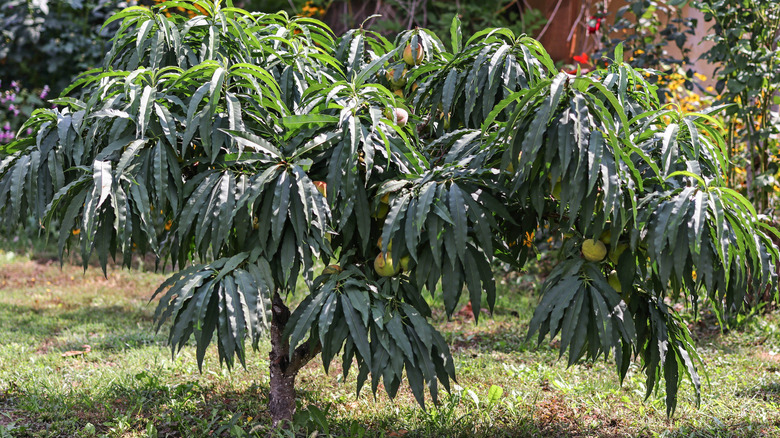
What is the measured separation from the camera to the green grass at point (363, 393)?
8.26 feet

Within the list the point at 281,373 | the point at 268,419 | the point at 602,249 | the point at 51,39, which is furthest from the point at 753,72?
the point at 51,39

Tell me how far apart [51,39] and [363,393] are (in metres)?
4.93

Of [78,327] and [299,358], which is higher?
[299,358]

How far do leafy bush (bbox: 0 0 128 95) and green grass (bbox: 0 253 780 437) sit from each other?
2959 millimetres

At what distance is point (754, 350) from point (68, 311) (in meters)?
3.96

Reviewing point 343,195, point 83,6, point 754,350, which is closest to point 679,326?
point 343,195

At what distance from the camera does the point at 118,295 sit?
15.6 ft

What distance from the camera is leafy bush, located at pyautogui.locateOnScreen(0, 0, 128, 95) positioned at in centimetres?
616

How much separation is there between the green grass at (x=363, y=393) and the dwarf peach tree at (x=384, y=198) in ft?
1.92

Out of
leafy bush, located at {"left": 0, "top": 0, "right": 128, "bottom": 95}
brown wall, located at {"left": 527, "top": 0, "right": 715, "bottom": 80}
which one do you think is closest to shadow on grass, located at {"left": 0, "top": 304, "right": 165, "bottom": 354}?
leafy bush, located at {"left": 0, "top": 0, "right": 128, "bottom": 95}

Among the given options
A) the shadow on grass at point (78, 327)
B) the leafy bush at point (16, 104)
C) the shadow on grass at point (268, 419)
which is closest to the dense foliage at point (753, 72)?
the shadow on grass at point (268, 419)

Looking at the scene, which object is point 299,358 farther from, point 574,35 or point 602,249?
point 574,35

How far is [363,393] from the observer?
2947 millimetres

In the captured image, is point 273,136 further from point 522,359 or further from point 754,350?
point 754,350
